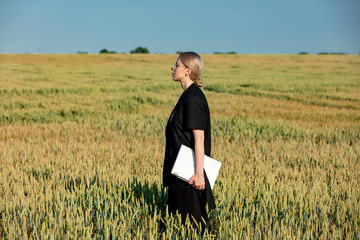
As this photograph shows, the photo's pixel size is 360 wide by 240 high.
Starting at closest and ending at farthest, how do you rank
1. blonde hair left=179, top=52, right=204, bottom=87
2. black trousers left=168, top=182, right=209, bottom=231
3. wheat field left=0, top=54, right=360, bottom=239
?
1. blonde hair left=179, top=52, right=204, bottom=87
2. black trousers left=168, top=182, right=209, bottom=231
3. wheat field left=0, top=54, right=360, bottom=239

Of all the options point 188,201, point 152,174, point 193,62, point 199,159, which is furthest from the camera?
point 152,174

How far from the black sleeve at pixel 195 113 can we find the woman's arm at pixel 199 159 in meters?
0.05

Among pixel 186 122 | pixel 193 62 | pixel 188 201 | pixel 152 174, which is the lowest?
pixel 152 174

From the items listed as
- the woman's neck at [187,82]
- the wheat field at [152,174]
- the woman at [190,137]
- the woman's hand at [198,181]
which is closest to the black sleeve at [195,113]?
the woman at [190,137]

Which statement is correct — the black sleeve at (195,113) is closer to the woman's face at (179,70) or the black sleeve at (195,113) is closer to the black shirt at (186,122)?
the black shirt at (186,122)

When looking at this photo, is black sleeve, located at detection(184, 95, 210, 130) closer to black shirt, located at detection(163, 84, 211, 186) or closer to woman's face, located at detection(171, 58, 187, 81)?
black shirt, located at detection(163, 84, 211, 186)

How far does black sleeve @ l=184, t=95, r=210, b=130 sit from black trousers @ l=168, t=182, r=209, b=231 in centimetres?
50

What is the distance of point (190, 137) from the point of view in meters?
2.81

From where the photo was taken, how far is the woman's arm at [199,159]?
8.77 ft

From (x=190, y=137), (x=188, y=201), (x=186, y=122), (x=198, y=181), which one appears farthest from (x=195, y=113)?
(x=188, y=201)

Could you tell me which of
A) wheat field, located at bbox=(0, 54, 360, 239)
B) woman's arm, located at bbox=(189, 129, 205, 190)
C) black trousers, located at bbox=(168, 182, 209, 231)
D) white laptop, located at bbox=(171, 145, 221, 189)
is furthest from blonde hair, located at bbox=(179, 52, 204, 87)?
wheat field, located at bbox=(0, 54, 360, 239)

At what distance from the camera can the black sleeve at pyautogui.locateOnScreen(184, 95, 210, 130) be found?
8.79 ft

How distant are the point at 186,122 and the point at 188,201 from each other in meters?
0.65

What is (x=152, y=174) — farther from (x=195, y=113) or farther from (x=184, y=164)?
(x=195, y=113)
